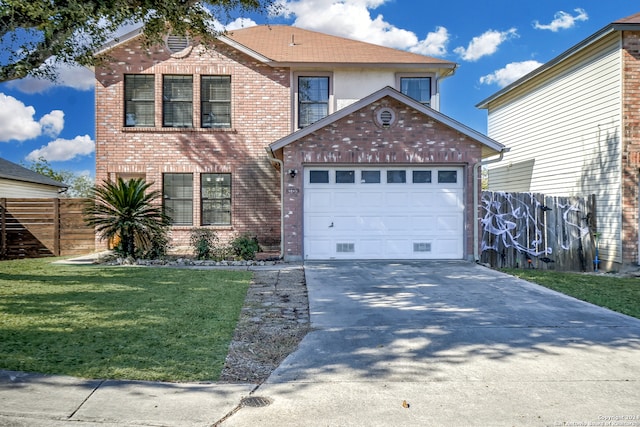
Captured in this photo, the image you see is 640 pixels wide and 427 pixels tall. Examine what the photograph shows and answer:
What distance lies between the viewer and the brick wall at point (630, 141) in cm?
1195

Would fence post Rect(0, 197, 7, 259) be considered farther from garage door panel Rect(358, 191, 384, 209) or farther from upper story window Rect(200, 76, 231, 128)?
garage door panel Rect(358, 191, 384, 209)

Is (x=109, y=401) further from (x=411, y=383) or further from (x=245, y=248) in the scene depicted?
(x=245, y=248)

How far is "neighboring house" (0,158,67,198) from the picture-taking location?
20.7m

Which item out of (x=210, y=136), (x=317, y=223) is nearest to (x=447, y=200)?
(x=317, y=223)

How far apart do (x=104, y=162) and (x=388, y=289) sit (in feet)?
34.2

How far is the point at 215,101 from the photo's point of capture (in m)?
14.8

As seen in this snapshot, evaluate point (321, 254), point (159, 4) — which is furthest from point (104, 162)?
point (321, 254)

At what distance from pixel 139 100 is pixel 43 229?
16.4ft

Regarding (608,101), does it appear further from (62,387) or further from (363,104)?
(62,387)

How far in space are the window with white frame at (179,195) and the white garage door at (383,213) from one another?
4572mm

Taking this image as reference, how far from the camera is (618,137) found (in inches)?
478

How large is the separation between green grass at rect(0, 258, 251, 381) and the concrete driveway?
1.07 meters

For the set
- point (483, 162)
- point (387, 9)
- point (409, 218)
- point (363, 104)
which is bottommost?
point (409, 218)

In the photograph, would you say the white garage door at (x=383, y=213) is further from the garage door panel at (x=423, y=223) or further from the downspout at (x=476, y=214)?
the downspout at (x=476, y=214)
